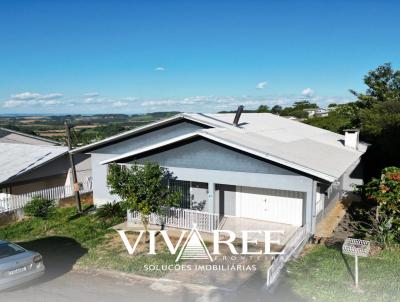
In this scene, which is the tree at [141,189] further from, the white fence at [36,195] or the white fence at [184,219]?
the white fence at [36,195]

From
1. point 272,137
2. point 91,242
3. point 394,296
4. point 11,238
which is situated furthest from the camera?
point 272,137

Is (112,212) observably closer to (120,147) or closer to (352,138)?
(120,147)

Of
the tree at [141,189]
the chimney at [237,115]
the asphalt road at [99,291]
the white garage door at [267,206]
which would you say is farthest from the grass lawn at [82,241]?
the chimney at [237,115]

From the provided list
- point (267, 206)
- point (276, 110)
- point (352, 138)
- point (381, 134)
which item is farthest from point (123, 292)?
point (276, 110)

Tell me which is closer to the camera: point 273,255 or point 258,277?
point 258,277

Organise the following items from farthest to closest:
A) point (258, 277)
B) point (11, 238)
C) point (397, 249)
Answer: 1. point (11, 238)
2. point (397, 249)
3. point (258, 277)

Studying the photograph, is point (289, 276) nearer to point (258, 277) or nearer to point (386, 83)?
point (258, 277)

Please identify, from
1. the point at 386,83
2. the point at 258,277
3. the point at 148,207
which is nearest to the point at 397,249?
the point at 258,277
